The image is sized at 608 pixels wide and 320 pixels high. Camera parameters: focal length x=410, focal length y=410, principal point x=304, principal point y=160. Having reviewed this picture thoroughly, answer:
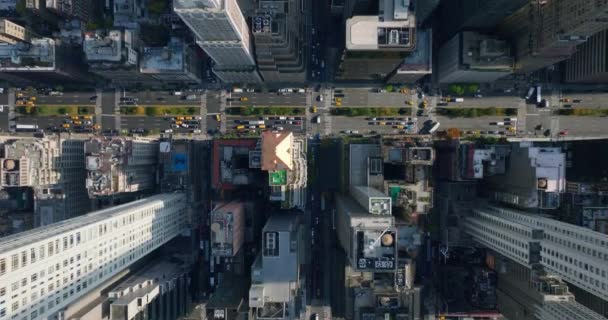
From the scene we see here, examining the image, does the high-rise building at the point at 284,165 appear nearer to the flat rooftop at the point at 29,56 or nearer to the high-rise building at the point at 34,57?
the high-rise building at the point at 34,57

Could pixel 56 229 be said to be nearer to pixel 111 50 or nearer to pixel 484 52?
pixel 111 50

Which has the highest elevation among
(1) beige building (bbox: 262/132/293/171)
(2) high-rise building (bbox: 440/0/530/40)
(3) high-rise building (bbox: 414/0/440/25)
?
(3) high-rise building (bbox: 414/0/440/25)

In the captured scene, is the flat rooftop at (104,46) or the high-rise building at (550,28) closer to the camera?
the high-rise building at (550,28)

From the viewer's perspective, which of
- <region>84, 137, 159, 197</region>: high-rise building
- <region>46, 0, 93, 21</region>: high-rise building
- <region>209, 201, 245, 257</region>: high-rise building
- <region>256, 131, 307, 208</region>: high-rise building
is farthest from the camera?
<region>46, 0, 93, 21</region>: high-rise building

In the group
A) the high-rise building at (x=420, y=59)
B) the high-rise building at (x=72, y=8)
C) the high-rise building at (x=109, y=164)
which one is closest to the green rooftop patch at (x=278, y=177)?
the high-rise building at (x=109, y=164)

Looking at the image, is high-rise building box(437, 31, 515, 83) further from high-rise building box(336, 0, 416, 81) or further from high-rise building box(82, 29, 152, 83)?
high-rise building box(82, 29, 152, 83)

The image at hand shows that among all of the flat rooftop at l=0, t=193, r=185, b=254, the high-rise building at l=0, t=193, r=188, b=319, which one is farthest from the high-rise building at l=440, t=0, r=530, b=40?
the high-rise building at l=0, t=193, r=188, b=319
